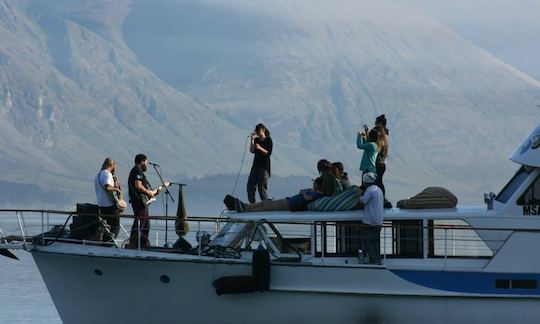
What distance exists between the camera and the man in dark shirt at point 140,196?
23734mm

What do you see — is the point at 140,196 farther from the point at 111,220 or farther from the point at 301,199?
the point at 301,199

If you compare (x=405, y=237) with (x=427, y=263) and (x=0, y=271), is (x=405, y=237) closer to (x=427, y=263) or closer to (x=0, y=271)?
(x=427, y=263)

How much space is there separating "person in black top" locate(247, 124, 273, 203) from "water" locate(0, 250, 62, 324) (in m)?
14.2

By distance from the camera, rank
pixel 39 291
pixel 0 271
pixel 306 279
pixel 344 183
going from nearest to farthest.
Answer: pixel 306 279 → pixel 344 183 → pixel 39 291 → pixel 0 271

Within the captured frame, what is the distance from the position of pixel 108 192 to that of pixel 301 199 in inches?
136

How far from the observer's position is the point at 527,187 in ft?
74.2

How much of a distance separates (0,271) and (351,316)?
1841 inches

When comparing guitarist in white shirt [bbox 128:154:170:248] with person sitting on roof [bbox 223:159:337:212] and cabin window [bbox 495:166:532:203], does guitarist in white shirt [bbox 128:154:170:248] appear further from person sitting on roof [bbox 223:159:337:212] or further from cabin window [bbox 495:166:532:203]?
cabin window [bbox 495:166:532:203]

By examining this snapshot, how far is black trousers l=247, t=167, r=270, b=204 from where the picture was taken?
24.8 meters

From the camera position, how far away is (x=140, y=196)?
2400 centimetres

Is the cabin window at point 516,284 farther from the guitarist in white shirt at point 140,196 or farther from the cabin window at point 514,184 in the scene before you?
the guitarist in white shirt at point 140,196

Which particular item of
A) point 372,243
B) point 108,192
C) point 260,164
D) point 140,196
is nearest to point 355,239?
point 372,243

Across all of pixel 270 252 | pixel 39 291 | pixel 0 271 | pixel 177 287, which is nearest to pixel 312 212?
pixel 270 252

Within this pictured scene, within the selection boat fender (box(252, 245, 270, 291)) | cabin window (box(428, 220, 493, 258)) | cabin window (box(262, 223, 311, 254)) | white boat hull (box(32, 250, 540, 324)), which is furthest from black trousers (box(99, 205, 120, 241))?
cabin window (box(428, 220, 493, 258))
